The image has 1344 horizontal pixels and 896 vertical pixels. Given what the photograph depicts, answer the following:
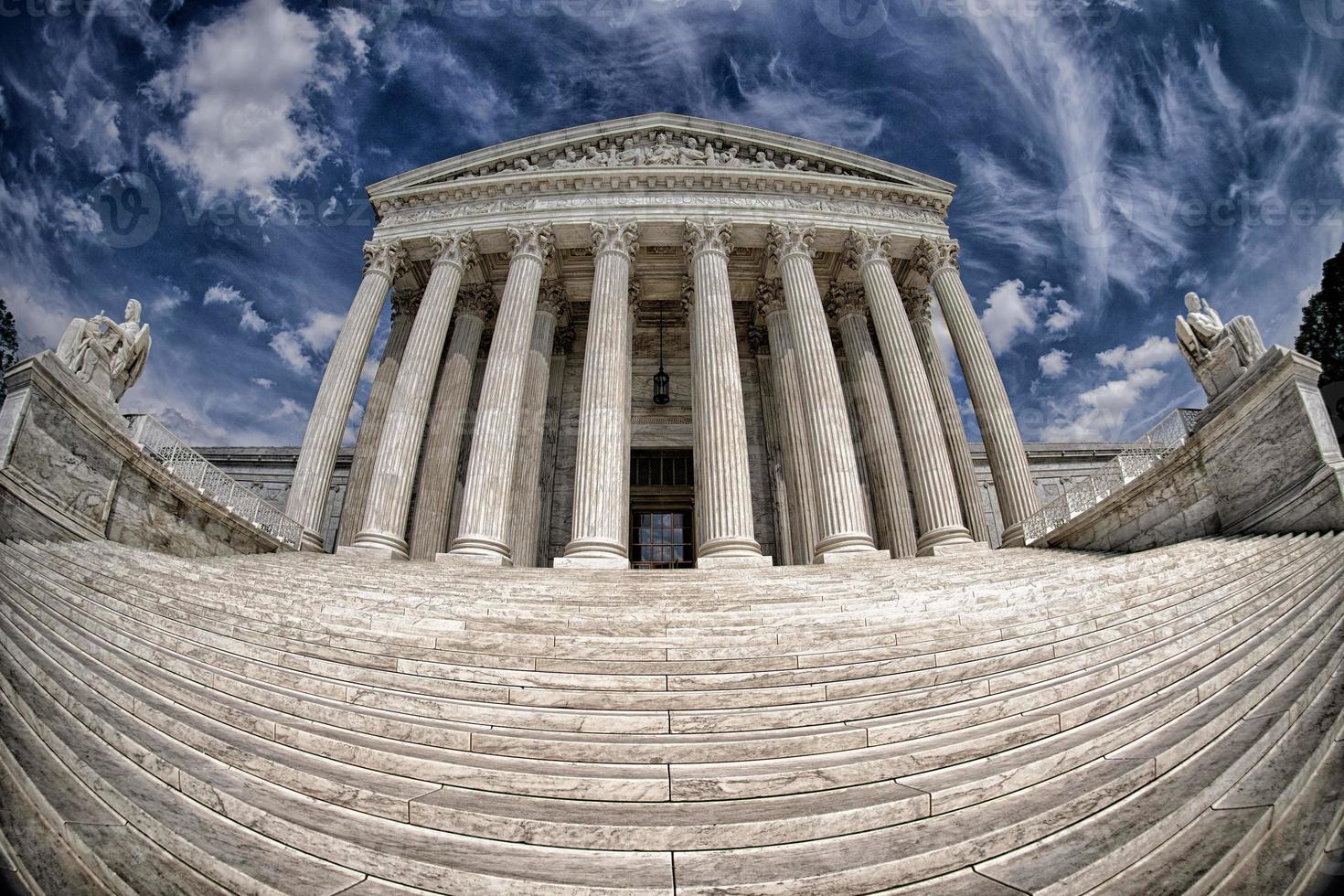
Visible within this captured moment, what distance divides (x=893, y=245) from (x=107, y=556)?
21553mm

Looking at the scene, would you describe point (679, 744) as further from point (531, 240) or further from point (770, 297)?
point (770, 297)

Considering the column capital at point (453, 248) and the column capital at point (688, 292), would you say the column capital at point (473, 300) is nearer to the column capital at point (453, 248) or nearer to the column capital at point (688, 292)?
the column capital at point (453, 248)

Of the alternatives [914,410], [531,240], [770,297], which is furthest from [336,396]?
[914,410]

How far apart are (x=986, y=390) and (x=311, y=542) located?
64.1ft

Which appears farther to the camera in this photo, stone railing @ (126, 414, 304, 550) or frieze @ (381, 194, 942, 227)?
frieze @ (381, 194, 942, 227)

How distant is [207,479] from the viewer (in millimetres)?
12836

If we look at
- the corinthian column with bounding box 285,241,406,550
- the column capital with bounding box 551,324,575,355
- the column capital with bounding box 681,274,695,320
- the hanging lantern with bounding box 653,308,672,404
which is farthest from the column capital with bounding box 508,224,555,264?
the hanging lantern with bounding box 653,308,672,404

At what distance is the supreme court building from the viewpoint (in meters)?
15.1

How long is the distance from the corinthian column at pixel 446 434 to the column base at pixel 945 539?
1421 cm

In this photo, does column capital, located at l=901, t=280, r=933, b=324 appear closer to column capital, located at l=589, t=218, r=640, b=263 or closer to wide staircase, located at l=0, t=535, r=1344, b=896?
column capital, located at l=589, t=218, r=640, b=263

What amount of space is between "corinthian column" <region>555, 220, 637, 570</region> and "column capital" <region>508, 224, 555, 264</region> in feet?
6.29

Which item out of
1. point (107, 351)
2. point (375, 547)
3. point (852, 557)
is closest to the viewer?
point (107, 351)

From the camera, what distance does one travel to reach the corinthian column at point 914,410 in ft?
50.8

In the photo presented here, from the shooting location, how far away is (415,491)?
20859 mm
